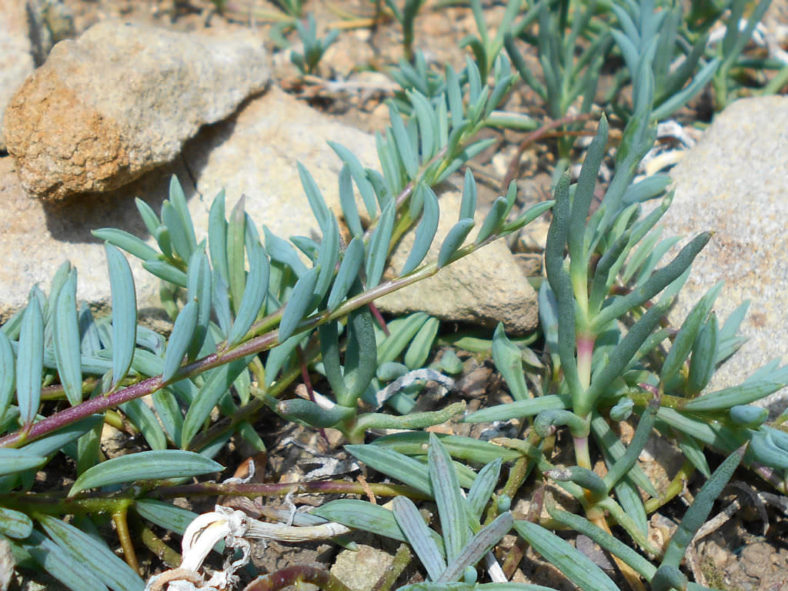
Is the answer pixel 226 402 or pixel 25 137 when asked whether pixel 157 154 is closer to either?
pixel 25 137

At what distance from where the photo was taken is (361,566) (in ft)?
6.04

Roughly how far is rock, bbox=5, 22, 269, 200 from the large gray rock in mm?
134

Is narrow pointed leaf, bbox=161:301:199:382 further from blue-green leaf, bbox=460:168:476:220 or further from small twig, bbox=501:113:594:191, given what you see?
small twig, bbox=501:113:594:191

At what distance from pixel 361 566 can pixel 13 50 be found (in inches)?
85.7

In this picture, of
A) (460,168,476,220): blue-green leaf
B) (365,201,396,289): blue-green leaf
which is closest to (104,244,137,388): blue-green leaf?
(365,201,396,289): blue-green leaf

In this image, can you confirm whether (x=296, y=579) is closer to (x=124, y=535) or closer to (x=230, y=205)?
(x=124, y=535)

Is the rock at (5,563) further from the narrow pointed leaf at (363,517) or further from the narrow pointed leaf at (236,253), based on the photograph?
the narrow pointed leaf at (236,253)

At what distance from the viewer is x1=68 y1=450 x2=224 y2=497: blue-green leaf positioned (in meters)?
1.58

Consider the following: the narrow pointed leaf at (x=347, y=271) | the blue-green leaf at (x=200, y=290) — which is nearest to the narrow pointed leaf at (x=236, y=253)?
the blue-green leaf at (x=200, y=290)

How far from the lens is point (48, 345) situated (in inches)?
76.5

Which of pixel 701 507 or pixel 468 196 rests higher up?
pixel 468 196

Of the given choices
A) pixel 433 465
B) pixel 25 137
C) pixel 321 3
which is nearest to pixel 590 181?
pixel 433 465

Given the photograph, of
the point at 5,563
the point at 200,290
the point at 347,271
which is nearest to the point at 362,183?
the point at 347,271

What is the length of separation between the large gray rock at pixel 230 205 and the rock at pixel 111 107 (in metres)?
0.13
